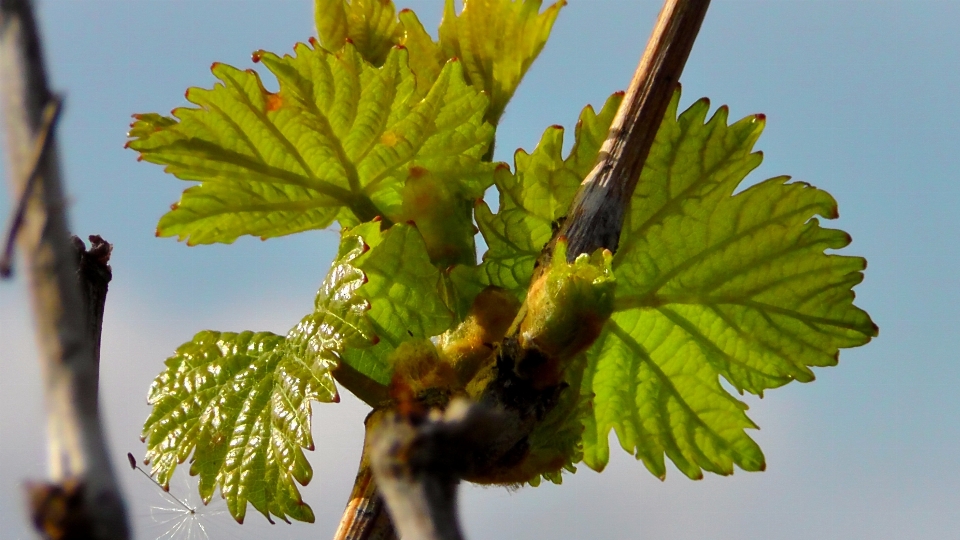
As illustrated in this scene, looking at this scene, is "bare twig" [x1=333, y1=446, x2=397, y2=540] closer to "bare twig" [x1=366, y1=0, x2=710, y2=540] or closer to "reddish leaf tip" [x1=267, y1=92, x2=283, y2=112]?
"bare twig" [x1=366, y1=0, x2=710, y2=540]

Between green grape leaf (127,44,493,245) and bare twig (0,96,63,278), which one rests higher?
green grape leaf (127,44,493,245)

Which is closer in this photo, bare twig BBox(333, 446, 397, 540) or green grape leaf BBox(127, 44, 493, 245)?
bare twig BBox(333, 446, 397, 540)

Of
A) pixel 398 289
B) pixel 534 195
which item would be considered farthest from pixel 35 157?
pixel 534 195

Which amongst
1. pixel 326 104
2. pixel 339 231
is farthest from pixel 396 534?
pixel 326 104

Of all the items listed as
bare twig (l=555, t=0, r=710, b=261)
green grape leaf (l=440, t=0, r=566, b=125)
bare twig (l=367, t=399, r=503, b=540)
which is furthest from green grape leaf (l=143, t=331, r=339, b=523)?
bare twig (l=367, t=399, r=503, b=540)

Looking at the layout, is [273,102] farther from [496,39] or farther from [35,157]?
[35,157]
